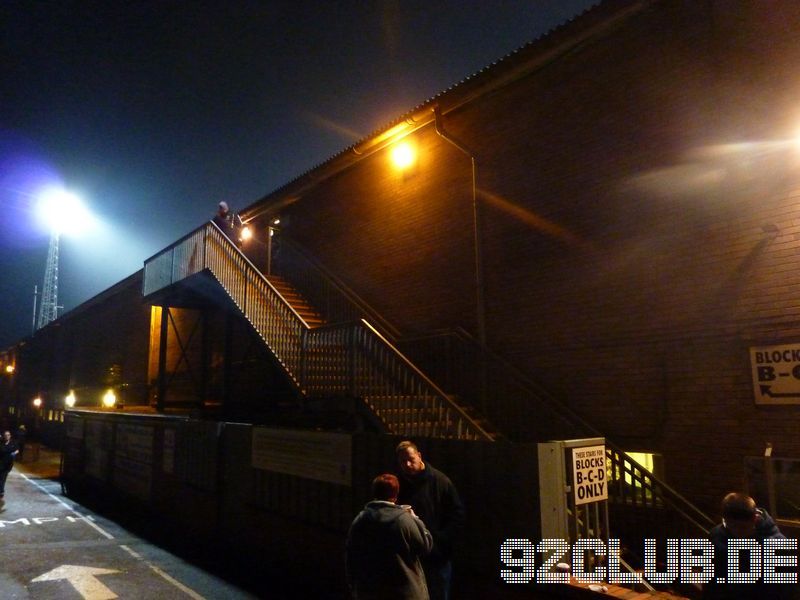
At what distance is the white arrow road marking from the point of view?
21.4ft

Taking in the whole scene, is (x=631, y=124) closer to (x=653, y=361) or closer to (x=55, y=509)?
(x=653, y=361)

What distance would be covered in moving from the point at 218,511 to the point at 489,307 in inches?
217

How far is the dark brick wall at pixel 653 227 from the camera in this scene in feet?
23.6

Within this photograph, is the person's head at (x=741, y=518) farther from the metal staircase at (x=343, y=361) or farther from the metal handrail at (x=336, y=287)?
the metal handrail at (x=336, y=287)

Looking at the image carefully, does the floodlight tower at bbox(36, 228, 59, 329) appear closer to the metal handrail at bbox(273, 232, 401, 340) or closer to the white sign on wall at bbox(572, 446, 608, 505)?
the metal handrail at bbox(273, 232, 401, 340)

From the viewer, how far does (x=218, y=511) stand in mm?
9062

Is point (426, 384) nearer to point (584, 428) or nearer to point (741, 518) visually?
point (584, 428)

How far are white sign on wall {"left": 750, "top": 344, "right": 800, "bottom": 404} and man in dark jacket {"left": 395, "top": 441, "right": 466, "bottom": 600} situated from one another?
4451 millimetres

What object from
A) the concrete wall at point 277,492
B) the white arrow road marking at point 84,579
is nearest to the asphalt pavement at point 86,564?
the white arrow road marking at point 84,579

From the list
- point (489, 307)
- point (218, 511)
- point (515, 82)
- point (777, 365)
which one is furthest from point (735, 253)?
point (218, 511)

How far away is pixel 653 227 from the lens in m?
8.30

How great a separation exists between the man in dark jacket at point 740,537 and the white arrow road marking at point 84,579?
6022 mm

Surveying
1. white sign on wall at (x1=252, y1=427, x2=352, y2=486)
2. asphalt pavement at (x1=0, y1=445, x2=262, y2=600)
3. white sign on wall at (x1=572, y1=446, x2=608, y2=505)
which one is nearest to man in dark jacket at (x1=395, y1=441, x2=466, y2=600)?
white sign on wall at (x1=572, y1=446, x2=608, y2=505)

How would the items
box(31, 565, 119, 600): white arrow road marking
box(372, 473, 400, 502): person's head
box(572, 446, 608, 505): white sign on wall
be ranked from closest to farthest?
box(372, 473, 400, 502): person's head, box(572, 446, 608, 505): white sign on wall, box(31, 565, 119, 600): white arrow road marking
